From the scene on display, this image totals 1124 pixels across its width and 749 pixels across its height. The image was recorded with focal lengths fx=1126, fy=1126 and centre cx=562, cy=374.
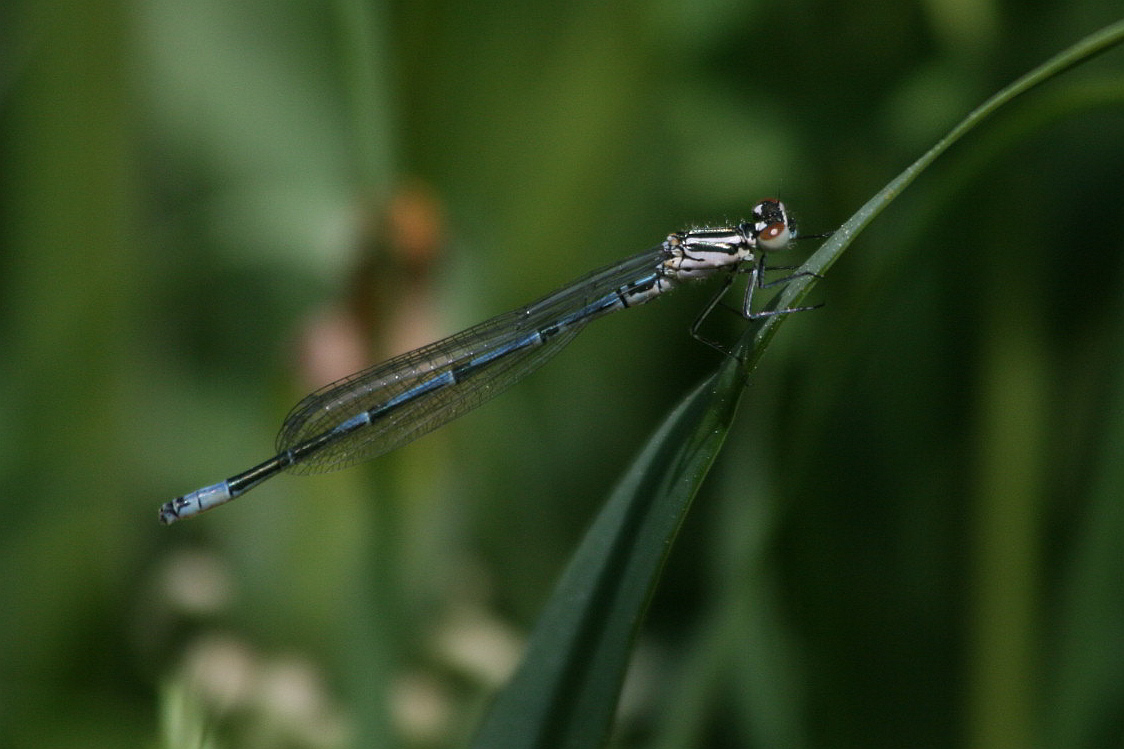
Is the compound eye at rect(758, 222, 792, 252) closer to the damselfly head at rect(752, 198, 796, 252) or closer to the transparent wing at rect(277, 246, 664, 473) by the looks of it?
the damselfly head at rect(752, 198, 796, 252)

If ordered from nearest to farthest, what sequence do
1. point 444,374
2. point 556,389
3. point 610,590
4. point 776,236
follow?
point 610,590 → point 776,236 → point 444,374 → point 556,389

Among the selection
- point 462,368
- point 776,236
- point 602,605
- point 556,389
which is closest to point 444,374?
point 462,368

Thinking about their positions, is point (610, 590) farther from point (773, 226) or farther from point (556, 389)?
point (556, 389)

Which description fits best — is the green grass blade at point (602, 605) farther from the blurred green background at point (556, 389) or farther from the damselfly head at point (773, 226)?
the damselfly head at point (773, 226)

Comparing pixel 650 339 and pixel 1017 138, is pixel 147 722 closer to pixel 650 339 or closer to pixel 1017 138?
pixel 650 339

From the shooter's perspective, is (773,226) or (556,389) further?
(556,389)

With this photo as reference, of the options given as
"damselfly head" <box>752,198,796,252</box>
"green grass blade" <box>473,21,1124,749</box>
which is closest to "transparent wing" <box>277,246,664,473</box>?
"damselfly head" <box>752,198,796,252</box>
